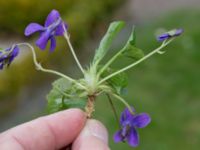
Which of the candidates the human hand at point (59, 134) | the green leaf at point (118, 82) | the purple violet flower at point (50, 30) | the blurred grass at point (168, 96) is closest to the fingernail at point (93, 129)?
the human hand at point (59, 134)

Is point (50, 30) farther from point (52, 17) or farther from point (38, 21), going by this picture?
point (38, 21)

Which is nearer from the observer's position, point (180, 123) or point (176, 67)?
point (180, 123)

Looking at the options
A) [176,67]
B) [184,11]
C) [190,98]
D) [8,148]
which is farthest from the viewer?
[184,11]

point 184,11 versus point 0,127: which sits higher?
point 0,127

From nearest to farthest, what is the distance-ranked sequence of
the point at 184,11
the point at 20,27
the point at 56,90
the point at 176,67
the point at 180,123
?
the point at 56,90 → the point at 180,123 → the point at 176,67 → the point at 20,27 → the point at 184,11

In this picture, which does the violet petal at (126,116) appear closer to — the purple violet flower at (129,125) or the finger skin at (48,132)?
the purple violet flower at (129,125)

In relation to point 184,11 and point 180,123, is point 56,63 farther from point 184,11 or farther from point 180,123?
point 184,11

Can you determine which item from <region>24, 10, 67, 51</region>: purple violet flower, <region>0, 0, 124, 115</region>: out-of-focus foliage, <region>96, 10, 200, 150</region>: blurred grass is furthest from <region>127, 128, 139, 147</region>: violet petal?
<region>0, 0, 124, 115</region>: out-of-focus foliage

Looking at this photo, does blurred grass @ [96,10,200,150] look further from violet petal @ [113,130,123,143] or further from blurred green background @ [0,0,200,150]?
violet petal @ [113,130,123,143]

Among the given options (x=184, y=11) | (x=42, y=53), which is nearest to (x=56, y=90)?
(x=42, y=53)
